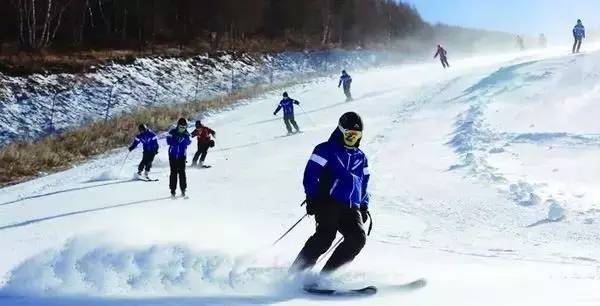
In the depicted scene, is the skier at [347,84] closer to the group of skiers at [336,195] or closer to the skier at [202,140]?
the skier at [202,140]

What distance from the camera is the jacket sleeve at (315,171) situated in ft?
18.7

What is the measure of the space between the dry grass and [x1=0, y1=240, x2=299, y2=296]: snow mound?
1316 cm

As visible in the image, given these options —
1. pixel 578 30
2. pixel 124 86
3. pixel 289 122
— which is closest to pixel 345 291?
pixel 289 122

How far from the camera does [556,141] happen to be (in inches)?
622

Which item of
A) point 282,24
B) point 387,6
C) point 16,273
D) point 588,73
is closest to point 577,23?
point 588,73

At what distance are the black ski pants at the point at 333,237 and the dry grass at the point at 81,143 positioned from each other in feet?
47.0

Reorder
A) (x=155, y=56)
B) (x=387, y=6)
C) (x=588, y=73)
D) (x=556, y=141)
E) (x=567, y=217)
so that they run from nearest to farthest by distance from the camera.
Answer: (x=567, y=217) < (x=556, y=141) < (x=588, y=73) < (x=155, y=56) < (x=387, y=6)

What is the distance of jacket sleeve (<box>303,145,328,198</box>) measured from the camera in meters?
5.71

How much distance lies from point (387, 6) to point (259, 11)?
41.4m

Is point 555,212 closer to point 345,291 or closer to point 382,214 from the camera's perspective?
point 382,214

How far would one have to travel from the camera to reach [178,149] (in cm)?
1319

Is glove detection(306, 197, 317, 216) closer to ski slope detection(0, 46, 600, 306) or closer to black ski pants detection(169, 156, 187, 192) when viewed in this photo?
ski slope detection(0, 46, 600, 306)

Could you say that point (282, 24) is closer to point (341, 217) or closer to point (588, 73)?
point (588, 73)

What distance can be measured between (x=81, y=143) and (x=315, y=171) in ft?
62.1
